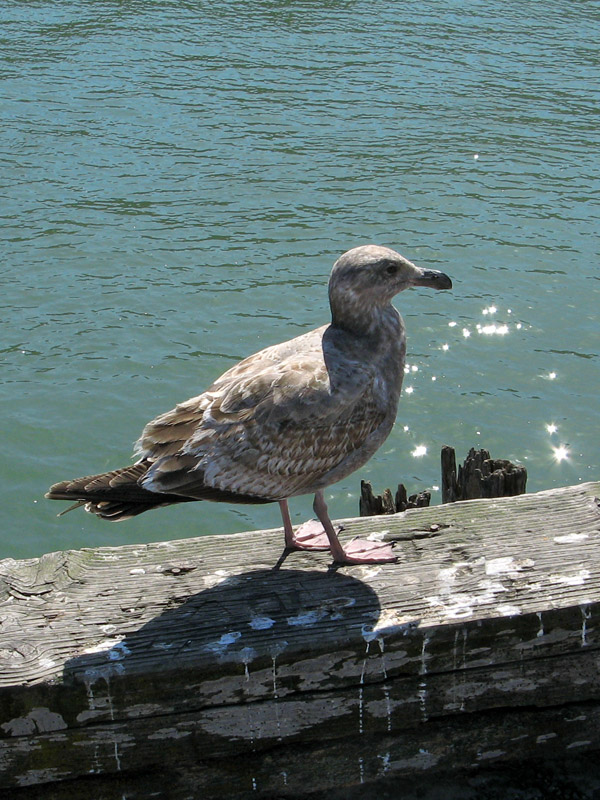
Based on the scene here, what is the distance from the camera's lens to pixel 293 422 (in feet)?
14.9

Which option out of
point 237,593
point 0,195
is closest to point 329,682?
point 237,593

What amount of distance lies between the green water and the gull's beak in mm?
3791

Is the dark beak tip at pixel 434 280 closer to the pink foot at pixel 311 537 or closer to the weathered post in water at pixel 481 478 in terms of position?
the weathered post in water at pixel 481 478

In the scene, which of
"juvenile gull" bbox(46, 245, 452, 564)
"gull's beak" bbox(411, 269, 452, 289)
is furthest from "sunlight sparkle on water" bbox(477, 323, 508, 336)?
"juvenile gull" bbox(46, 245, 452, 564)

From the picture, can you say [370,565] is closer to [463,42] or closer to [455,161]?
[455,161]

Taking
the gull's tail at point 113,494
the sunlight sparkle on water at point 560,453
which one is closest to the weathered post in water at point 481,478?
the gull's tail at point 113,494

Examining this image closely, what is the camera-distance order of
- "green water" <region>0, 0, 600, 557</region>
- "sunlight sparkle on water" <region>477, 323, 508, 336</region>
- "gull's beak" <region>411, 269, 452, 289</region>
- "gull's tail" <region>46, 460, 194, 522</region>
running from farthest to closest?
"sunlight sparkle on water" <region>477, 323, 508, 336</region>
"green water" <region>0, 0, 600, 557</region>
"gull's beak" <region>411, 269, 452, 289</region>
"gull's tail" <region>46, 460, 194, 522</region>

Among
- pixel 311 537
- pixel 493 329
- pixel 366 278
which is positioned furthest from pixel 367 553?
pixel 493 329

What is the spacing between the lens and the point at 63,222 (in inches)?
531

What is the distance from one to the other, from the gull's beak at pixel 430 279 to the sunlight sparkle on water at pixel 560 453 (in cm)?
456

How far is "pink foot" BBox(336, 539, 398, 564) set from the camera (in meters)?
3.88

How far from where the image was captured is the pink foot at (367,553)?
3875 millimetres

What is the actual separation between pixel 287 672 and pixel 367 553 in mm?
789

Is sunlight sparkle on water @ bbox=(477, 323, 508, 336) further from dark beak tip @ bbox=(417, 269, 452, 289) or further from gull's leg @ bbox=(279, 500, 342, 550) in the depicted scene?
gull's leg @ bbox=(279, 500, 342, 550)
